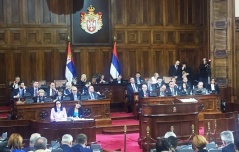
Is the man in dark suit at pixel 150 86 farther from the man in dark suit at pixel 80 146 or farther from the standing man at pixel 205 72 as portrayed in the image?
the man in dark suit at pixel 80 146

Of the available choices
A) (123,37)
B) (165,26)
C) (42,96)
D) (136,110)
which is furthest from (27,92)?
(165,26)

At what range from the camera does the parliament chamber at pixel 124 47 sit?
16.5m

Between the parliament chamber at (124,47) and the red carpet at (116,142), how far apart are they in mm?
1495

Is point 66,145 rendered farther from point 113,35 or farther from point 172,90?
point 113,35

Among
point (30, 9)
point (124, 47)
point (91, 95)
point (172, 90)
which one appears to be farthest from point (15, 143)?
point (124, 47)

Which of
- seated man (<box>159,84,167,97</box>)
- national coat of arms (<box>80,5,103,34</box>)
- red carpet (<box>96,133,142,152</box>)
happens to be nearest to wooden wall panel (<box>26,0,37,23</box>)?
national coat of arms (<box>80,5,103,34</box>)

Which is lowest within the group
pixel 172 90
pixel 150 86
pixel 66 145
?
pixel 66 145

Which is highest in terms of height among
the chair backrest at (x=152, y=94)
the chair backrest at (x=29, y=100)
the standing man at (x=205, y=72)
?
the standing man at (x=205, y=72)

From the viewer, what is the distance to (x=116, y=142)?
11.9m

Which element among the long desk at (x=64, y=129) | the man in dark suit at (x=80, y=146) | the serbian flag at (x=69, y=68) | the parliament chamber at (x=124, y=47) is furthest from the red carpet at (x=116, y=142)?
the serbian flag at (x=69, y=68)

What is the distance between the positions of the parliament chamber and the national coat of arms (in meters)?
0.04

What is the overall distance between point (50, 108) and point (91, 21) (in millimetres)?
5905

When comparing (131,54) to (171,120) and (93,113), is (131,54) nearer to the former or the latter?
(93,113)

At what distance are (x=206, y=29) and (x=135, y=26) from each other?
3.15 metres
